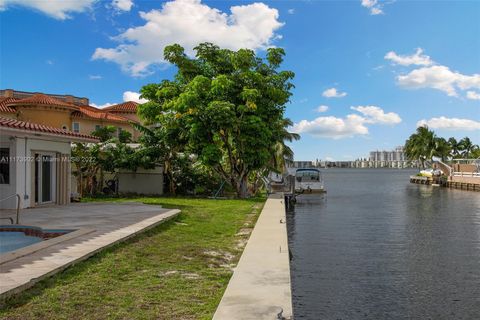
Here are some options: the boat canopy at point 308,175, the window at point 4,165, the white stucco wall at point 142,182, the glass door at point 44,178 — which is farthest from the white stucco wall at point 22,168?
the boat canopy at point 308,175

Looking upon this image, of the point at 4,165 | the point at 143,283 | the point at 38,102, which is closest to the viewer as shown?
the point at 143,283

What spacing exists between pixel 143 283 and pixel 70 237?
3.96 m

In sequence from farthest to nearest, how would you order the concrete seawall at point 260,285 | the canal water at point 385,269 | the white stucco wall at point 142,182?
the white stucco wall at point 142,182 < the canal water at point 385,269 < the concrete seawall at point 260,285

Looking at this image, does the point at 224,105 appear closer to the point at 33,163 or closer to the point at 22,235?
the point at 33,163

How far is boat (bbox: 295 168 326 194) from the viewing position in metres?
40.6

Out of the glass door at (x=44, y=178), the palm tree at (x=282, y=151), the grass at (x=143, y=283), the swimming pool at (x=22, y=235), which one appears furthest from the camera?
the palm tree at (x=282, y=151)

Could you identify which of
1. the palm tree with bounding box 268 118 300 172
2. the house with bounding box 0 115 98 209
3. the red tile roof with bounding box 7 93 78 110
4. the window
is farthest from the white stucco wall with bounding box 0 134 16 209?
the red tile roof with bounding box 7 93 78 110

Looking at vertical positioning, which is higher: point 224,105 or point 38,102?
point 38,102

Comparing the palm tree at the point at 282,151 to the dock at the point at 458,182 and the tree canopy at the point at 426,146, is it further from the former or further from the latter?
the tree canopy at the point at 426,146

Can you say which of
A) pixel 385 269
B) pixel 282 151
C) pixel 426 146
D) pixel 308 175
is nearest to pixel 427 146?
pixel 426 146

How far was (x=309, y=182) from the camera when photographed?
137 ft

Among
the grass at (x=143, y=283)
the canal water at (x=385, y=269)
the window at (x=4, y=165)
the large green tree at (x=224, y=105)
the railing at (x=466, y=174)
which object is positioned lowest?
the canal water at (x=385, y=269)

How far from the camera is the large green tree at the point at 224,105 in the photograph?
2409 centimetres

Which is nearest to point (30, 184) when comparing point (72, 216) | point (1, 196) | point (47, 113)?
point (1, 196)
